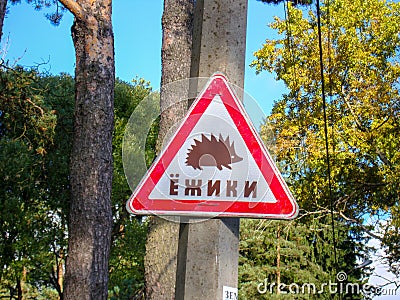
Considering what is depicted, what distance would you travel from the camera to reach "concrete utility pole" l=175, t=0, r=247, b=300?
85.5 inches

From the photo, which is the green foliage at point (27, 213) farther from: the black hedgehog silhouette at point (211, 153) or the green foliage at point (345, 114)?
the black hedgehog silhouette at point (211, 153)

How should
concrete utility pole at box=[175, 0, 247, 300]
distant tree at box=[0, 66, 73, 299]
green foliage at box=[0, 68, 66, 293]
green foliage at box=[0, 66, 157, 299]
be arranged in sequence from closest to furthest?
concrete utility pole at box=[175, 0, 247, 300]
green foliage at box=[0, 68, 66, 293]
distant tree at box=[0, 66, 73, 299]
green foliage at box=[0, 66, 157, 299]

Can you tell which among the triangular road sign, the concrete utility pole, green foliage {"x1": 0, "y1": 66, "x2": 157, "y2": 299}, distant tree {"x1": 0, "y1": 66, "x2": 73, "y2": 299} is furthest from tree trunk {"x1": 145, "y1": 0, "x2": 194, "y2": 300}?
distant tree {"x1": 0, "y1": 66, "x2": 73, "y2": 299}

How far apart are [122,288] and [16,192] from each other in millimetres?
3699

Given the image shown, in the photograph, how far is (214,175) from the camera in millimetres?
2240

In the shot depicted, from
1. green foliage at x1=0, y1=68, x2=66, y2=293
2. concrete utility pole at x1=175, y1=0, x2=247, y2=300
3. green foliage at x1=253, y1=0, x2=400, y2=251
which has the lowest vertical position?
concrete utility pole at x1=175, y1=0, x2=247, y2=300

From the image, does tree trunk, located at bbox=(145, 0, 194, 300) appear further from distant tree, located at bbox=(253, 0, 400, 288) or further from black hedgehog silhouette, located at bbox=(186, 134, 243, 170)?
distant tree, located at bbox=(253, 0, 400, 288)

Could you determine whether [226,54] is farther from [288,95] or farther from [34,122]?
[288,95]

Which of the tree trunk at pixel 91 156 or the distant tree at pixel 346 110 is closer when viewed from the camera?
the tree trunk at pixel 91 156

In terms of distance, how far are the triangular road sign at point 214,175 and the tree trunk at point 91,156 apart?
5.56m

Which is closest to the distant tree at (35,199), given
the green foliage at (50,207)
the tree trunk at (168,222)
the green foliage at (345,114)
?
the green foliage at (50,207)

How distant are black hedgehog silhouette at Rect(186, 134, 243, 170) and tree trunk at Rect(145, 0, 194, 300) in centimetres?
267

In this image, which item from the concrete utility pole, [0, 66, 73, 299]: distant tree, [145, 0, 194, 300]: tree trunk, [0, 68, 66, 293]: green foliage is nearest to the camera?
the concrete utility pole

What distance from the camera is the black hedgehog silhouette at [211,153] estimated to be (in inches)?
88.8
